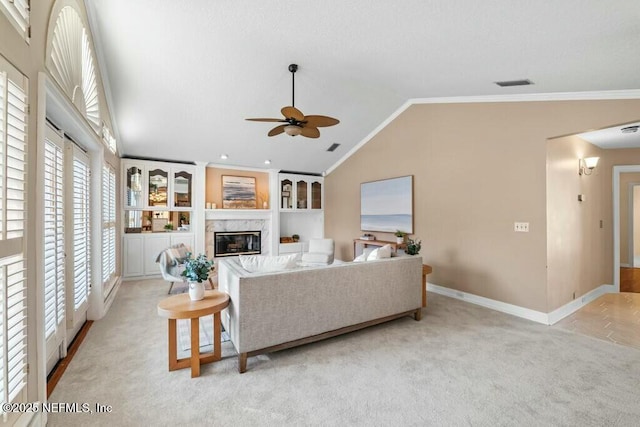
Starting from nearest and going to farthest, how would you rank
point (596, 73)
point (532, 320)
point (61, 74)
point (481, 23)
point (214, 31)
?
point (61, 74)
point (481, 23)
point (596, 73)
point (214, 31)
point (532, 320)

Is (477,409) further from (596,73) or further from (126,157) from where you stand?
(126,157)

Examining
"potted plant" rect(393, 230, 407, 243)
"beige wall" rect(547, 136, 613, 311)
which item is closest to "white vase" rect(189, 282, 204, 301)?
"potted plant" rect(393, 230, 407, 243)

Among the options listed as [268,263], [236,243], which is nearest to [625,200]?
[268,263]

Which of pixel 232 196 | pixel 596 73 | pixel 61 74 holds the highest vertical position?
pixel 596 73

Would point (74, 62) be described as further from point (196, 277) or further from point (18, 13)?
point (196, 277)

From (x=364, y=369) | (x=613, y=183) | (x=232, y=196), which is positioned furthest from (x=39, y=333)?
(x=613, y=183)

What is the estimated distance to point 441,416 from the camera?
1850 millimetres

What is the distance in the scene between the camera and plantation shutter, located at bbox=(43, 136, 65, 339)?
2.16 meters

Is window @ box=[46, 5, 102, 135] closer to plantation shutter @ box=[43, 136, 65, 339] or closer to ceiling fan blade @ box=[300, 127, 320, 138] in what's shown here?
plantation shutter @ box=[43, 136, 65, 339]

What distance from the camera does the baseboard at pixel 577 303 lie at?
11.4 feet

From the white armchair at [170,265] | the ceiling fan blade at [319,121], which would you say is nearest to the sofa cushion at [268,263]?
the ceiling fan blade at [319,121]

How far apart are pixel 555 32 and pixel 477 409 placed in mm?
2878

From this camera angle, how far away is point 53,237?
7.57ft

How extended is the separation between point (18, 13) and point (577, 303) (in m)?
6.13
